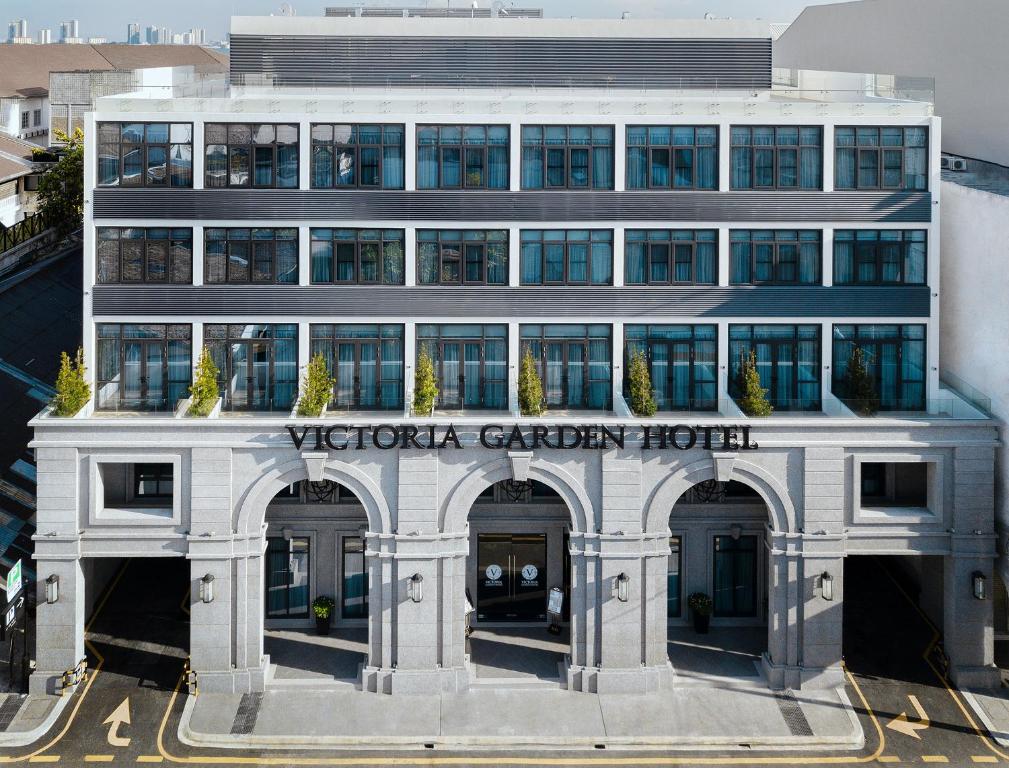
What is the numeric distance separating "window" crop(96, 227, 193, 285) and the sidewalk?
651 inches

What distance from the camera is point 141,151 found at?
44125 millimetres

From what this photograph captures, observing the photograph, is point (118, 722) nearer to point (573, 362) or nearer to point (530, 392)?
point (530, 392)

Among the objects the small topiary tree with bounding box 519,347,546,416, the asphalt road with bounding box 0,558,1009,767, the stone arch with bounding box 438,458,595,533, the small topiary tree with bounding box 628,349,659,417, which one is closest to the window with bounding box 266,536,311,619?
the asphalt road with bounding box 0,558,1009,767

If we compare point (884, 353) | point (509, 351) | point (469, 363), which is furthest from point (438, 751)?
point (884, 353)

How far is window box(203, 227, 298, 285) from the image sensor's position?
146 feet

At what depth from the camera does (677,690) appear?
4262 cm

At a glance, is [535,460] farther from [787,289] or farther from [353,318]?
[787,289]

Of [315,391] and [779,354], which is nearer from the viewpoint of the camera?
[315,391]

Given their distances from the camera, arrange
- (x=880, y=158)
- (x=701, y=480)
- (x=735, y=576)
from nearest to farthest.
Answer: (x=701, y=480) → (x=880, y=158) → (x=735, y=576)

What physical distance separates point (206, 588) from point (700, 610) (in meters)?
20.1

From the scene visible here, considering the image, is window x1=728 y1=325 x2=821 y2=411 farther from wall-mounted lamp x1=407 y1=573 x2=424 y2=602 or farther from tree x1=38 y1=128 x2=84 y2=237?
tree x1=38 y1=128 x2=84 y2=237

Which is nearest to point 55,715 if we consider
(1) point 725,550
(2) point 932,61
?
(1) point 725,550

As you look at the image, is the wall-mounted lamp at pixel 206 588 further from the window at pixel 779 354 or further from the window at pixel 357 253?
the window at pixel 779 354

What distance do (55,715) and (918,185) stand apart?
38.8 m
